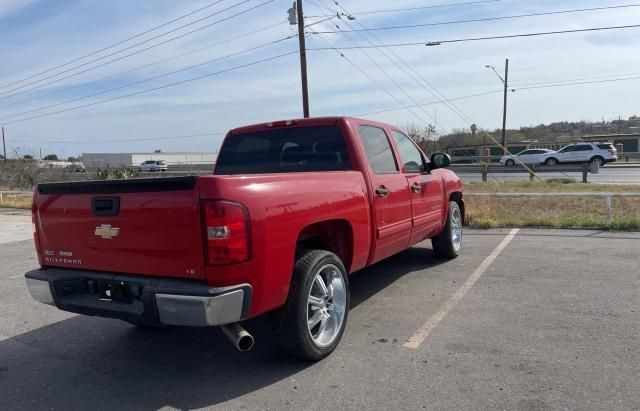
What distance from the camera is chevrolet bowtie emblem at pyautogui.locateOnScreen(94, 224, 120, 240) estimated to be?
3.66 meters

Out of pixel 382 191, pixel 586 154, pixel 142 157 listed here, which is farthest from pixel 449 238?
pixel 142 157

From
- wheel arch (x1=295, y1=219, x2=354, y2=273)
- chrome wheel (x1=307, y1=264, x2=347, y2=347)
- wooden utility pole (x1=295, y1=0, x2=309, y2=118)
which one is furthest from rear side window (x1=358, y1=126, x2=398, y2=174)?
wooden utility pole (x1=295, y1=0, x2=309, y2=118)

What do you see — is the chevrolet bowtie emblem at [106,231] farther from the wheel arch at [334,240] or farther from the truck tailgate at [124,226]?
the wheel arch at [334,240]

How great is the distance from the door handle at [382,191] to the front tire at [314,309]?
3.15ft

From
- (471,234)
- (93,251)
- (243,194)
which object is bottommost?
(471,234)

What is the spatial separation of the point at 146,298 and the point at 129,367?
106 cm

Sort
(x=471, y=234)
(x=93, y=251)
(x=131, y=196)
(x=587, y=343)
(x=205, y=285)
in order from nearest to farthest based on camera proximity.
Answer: (x=205, y=285), (x=131, y=196), (x=93, y=251), (x=587, y=343), (x=471, y=234)

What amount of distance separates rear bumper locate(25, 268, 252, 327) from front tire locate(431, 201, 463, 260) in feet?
14.7

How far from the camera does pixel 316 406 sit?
3387 mm

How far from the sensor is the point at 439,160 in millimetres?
6531

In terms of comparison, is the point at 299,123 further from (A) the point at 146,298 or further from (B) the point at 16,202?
(B) the point at 16,202

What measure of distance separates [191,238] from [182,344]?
66.6 inches

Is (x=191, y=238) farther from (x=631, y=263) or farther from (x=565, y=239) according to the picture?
(x=565, y=239)

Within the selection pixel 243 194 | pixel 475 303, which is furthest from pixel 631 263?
pixel 243 194
